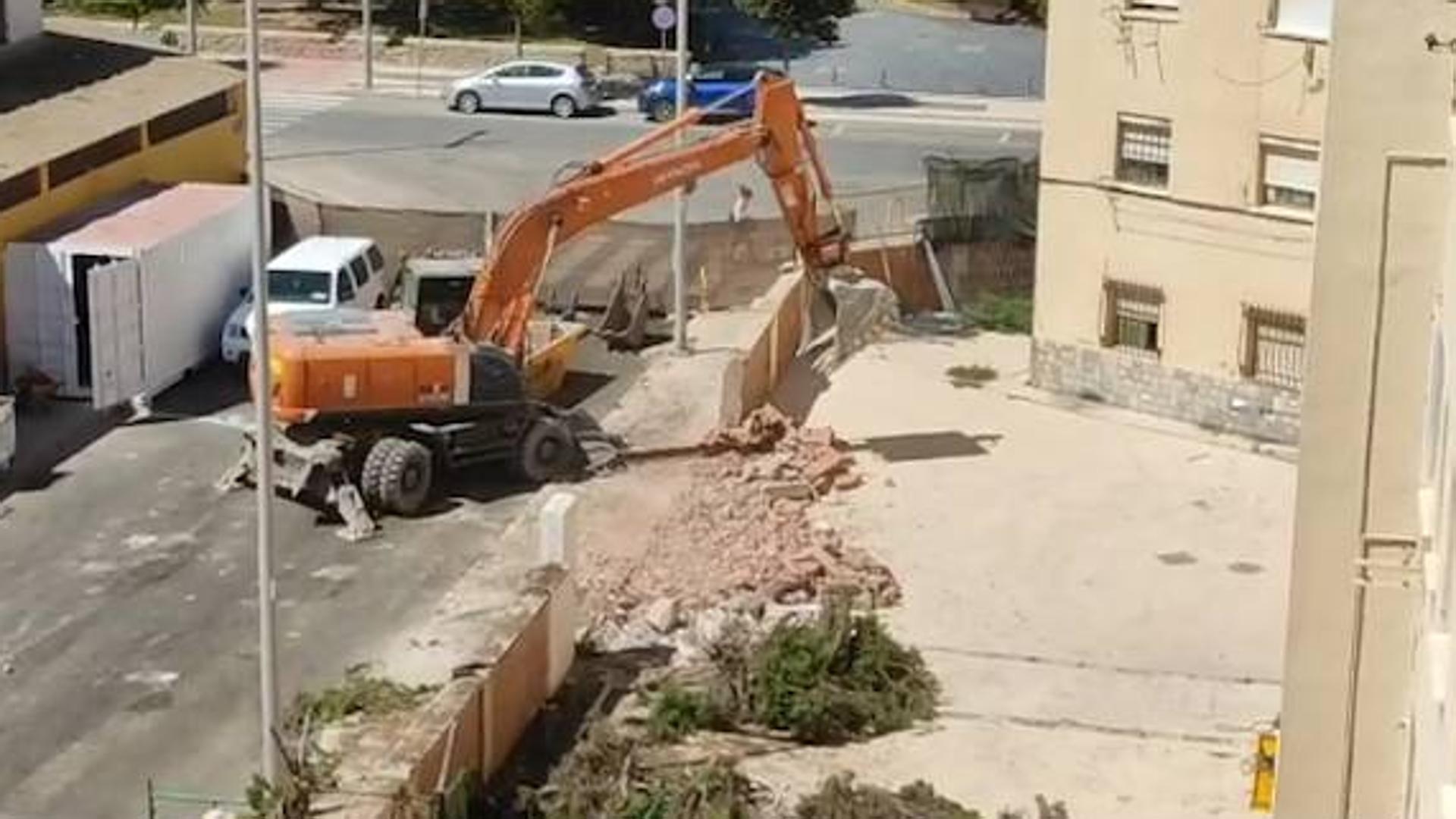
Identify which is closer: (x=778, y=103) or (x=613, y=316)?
(x=778, y=103)

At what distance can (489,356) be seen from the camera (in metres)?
30.7

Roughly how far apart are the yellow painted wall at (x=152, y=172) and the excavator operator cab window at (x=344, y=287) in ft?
11.1

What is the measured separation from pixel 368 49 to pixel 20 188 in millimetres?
21143

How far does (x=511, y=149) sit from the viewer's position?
49.4 metres

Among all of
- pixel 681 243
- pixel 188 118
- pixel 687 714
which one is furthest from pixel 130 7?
pixel 687 714

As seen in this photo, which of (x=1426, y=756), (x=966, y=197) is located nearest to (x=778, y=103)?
(x=966, y=197)

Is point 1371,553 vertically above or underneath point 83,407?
above

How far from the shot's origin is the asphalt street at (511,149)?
1775 inches

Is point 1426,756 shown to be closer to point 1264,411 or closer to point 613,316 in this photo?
point 1264,411

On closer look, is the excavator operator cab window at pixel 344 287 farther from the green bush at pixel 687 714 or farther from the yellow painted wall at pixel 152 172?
the green bush at pixel 687 714

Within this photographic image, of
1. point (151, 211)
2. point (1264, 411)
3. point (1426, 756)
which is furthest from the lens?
point (151, 211)

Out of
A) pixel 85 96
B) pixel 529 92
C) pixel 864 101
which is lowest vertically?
pixel 864 101

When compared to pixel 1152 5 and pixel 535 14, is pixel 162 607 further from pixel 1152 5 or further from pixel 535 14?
pixel 535 14

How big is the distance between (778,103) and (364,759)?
46.4ft
